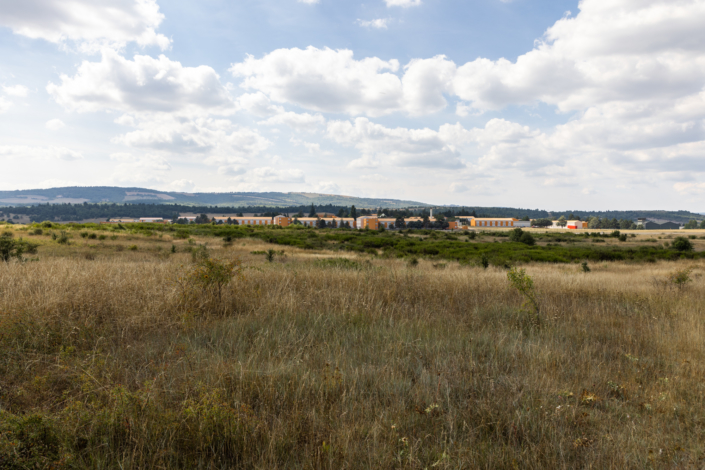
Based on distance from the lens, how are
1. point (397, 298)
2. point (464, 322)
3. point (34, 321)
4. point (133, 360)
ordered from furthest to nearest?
point (397, 298)
point (464, 322)
point (34, 321)
point (133, 360)

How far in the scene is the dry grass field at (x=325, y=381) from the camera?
2691 millimetres

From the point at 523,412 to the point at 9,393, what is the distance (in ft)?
15.9

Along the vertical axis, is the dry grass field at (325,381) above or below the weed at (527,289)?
below

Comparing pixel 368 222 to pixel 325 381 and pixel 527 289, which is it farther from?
pixel 325 381

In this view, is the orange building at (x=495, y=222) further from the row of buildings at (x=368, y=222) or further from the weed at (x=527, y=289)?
the weed at (x=527, y=289)

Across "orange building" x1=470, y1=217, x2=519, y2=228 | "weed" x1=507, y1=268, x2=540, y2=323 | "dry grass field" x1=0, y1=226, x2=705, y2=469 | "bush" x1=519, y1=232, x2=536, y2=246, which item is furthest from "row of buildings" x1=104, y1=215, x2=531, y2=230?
"dry grass field" x1=0, y1=226, x2=705, y2=469

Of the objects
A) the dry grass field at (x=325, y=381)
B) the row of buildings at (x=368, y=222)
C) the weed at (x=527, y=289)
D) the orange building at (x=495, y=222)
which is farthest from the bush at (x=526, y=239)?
the orange building at (x=495, y=222)

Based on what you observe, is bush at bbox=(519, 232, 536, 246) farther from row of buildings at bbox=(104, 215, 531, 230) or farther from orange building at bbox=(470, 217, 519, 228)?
orange building at bbox=(470, 217, 519, 228)

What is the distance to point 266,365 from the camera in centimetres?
405

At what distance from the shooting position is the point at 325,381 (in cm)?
358

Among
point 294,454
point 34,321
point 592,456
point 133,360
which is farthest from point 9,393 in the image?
point 592,456

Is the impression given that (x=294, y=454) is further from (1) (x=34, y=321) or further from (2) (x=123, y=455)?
(1) (x=34, y=321)

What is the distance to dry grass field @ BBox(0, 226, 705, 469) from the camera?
8.83 feet

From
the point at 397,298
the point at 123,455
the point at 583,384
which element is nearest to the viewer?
the point at 123,455
